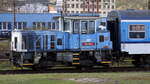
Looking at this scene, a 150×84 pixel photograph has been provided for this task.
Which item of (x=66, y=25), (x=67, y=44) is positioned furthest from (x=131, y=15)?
(x=67, y=44)

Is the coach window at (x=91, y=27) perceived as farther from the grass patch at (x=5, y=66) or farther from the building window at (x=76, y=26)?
the grass patch at (x=5, y=66)

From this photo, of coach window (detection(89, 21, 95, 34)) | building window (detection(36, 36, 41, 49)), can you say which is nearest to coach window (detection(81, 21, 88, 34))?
coach window (detection(89, 21, 95, 34))

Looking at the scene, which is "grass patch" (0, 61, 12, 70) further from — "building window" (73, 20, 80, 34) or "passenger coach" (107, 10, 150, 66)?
"passenger coach" (107, 10, 150, 66)

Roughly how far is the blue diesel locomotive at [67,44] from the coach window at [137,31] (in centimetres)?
158

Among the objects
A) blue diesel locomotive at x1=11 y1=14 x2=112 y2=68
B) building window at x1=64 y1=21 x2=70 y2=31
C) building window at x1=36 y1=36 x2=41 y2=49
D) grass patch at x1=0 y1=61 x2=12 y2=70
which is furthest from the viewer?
grass patch at x1=0 y1=61 x2=12 y2=70

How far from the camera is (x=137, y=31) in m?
22.3

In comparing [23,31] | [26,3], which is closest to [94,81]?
[23,31]

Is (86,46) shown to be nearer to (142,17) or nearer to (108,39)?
(108,39)

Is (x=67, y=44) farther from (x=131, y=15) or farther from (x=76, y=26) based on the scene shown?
(x=131, y=15)

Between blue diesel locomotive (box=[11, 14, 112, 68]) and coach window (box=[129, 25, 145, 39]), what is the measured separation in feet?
5.19

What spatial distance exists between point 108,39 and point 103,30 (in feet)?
2.21

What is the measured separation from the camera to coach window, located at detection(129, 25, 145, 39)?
2223cm

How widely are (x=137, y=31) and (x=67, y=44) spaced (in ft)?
15.6

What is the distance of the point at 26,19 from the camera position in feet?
212
